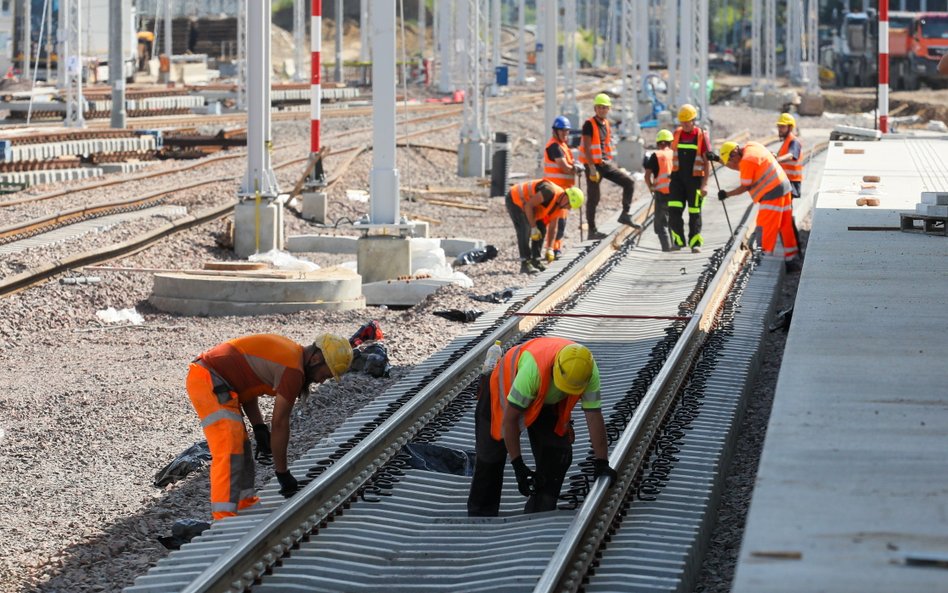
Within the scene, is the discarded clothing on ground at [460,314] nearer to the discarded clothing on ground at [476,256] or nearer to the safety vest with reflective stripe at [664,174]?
the safety vest with reflective stripe at [664,174]

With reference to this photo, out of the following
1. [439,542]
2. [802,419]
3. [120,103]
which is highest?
[120,103]

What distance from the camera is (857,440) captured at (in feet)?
19.5

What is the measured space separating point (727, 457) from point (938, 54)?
5494 cm

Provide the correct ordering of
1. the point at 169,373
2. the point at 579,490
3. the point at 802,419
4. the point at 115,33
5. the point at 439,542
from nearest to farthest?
the point at 802,419
the point at 439,542
the point at 579,490
the point at 169,373
the point at 115,33

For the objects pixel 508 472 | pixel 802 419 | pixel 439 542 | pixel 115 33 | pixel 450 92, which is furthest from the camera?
pixel 450 92

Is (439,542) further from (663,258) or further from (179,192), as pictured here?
(179,192)

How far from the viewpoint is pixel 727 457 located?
9492 mm

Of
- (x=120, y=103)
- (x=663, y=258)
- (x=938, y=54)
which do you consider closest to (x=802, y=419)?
(x=663, y=258)

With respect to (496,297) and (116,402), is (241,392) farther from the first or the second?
(496,297)

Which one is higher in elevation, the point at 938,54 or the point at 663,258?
the point at 938,54

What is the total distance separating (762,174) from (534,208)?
2474mm

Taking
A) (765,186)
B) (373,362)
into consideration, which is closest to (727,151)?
(765,186)

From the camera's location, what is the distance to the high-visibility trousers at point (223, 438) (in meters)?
8.07

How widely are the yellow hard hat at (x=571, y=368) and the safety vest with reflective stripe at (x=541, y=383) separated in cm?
5
